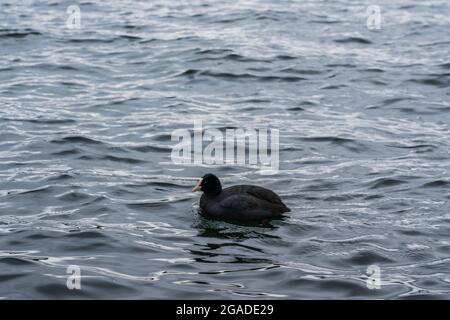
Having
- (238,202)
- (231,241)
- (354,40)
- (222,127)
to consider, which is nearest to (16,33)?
(354,40)

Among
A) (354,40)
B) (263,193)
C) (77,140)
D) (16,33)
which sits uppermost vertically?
(16,33)

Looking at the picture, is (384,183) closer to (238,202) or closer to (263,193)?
(263,193)

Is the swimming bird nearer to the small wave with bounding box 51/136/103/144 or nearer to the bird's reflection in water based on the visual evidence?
the bird's reflection in water

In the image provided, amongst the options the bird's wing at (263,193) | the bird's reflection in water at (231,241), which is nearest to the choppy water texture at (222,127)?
the bird's reflection in water at (231,241)

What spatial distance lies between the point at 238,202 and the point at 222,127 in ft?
15.8

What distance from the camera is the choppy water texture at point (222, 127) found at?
→ 1223 cm

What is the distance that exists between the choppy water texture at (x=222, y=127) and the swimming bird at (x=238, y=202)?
0.18 m

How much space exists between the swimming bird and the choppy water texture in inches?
7.2

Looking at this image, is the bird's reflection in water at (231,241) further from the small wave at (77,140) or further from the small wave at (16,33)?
the small wave at (16,33)

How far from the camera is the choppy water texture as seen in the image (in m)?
12.2

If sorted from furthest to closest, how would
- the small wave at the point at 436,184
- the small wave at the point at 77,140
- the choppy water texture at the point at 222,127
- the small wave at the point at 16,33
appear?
1. the small wave at the point at 16,33
2. the small wave at the point at 77,140
3. the small wave at the point at 436,184
4. the choppy water texture at the point at 222,127

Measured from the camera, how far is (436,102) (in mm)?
20906

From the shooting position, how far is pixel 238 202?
1418cm

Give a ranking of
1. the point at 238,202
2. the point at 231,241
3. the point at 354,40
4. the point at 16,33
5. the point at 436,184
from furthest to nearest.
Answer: the point at 16,33
the point at 354,40
the point at 436,184
the point at 238,202
the point at 231,241
